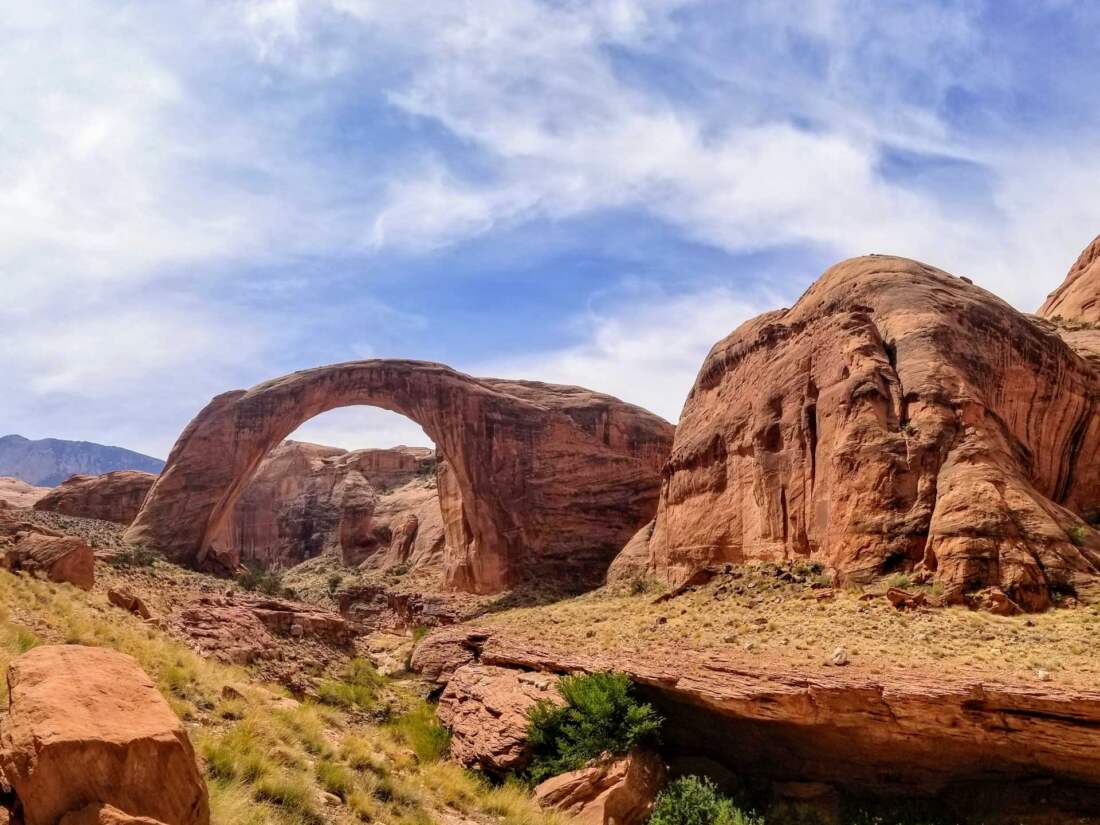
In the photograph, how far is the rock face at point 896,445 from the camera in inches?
545

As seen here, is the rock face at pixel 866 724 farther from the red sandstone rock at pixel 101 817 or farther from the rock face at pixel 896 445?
the red sandstone rock at pixel 101 817

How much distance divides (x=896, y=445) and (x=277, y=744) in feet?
42.4

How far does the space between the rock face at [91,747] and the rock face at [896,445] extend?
1230cm

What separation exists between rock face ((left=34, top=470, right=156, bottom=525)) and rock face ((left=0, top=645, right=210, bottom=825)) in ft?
142

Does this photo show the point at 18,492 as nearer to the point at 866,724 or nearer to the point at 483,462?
the point at 483,462

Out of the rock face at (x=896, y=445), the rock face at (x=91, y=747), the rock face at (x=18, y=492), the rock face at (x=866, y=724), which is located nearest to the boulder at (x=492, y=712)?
the rock face at (x=866, y=724)

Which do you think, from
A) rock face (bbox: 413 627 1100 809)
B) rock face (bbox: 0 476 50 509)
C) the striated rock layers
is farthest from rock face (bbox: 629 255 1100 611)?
rock face (bbox: 0 476 50 509)

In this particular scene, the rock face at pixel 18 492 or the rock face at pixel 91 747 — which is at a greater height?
the rock face at pixel 18 492

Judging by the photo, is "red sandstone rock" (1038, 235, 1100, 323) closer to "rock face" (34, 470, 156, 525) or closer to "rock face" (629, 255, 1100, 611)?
"rock face" (629, 255, 1100, 611)

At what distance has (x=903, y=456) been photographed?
15.7m

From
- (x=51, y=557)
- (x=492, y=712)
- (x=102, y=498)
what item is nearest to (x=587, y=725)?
(x=492, y=712)

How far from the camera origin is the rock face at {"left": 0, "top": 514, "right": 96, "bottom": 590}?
51.5 ft

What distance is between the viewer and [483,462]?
1380 inches

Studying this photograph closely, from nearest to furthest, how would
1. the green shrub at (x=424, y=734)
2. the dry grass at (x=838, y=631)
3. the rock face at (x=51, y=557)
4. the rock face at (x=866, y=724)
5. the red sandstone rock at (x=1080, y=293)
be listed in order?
the rock face at (x=866, y=724), the dry grass at (x=838, y=631), the green shrub at (x=424, y=734), the rock face at (x=51, y=557), the red sandstone rock at (x=1080, y=293)
